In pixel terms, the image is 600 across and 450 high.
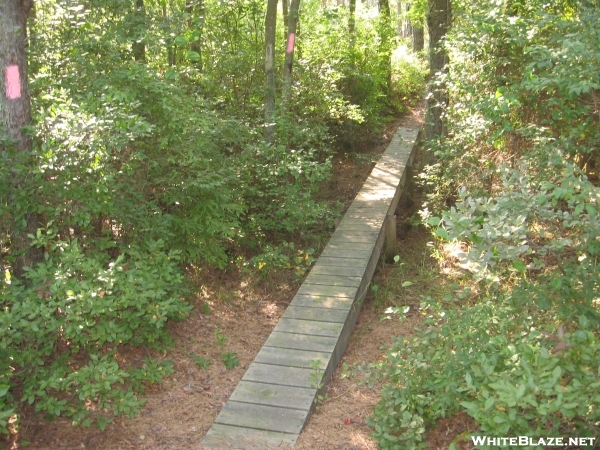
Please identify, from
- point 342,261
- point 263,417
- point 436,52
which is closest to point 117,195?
point 263,417

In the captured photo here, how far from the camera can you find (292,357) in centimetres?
537

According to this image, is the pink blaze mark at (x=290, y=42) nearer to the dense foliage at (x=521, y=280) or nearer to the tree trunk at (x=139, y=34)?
the tree trunk at (x=139, y=34)

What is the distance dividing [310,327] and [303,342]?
29cm

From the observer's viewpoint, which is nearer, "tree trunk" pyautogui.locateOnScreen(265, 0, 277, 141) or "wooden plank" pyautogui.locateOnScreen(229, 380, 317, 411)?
"wooden plank" pyautogui.locateOnScreen(229, 380, 317, 411)

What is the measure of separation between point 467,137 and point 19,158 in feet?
16.5

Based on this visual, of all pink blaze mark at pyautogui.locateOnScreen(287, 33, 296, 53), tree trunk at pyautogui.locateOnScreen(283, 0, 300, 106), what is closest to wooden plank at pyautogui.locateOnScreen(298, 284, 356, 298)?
tree trunk at pyautogui.locateOnScreen(283, 0, 300, 106)

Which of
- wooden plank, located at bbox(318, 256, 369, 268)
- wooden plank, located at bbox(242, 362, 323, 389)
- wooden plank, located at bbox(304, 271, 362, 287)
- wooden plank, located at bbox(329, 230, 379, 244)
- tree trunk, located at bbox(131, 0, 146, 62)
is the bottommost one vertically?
wooden plank, located at bbox(242, 362, 323, 389)

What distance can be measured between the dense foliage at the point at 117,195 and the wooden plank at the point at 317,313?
127cm

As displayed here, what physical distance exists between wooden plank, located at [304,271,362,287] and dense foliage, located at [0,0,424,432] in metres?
1.17

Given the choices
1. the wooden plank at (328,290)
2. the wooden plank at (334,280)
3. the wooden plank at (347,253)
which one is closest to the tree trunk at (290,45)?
the wooden plank at (347,253)

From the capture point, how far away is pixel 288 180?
9.22 m

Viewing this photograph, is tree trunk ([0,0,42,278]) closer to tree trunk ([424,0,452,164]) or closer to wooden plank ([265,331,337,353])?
wooden plank ([265,331,337,353])

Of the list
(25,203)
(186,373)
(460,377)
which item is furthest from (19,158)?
(460,377)

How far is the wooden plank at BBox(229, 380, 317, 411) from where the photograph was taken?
475 centimetres
